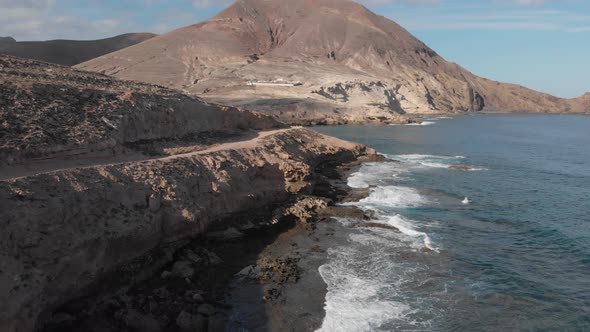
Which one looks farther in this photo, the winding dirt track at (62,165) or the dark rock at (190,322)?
the winding dirt track at (62,165)

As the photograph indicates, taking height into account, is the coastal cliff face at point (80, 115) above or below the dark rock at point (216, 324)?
above

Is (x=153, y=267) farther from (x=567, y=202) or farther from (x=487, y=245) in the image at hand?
(x=567, y=202)

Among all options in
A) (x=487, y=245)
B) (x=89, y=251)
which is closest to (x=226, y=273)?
(x=89, y=251)

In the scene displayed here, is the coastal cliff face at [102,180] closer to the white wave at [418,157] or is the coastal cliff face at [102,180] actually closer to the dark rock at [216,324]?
the dark rock at [216,324]

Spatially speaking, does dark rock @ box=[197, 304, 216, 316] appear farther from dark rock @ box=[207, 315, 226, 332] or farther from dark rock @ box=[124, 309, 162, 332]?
dark rock @ box=[124, 309, 162, 332]

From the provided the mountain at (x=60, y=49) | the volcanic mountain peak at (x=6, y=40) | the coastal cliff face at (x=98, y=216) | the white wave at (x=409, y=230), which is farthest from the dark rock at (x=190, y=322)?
the volcanic mountain peak at (x=6, y=40)

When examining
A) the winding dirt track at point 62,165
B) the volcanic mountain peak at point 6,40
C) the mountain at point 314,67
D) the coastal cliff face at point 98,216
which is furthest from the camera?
the volcanic mountain peak at point 6,40

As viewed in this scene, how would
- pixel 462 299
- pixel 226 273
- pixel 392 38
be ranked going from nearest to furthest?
1. pixel 462 299
2. pixel 226 273
3. pixel 392 38
